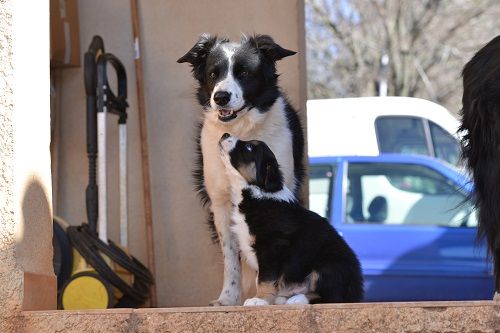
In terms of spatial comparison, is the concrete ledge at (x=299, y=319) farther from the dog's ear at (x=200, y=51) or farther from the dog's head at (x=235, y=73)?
the dog's ear at (x=200, y=51)

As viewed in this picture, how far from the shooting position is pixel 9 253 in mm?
4352

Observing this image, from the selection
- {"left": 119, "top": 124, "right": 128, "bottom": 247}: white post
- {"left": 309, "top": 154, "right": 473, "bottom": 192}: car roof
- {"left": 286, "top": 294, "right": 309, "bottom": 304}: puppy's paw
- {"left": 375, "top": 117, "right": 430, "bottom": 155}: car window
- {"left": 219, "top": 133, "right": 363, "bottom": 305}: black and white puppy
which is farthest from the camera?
{"left": 375, "top": 117, "right": 430, "bottom": 155}: car window

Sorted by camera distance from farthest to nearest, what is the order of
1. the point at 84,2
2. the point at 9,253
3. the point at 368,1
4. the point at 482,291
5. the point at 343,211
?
the point at 368,1
the point at 343,211
the point at 482,291
the point at 84,2
the point at 9,253

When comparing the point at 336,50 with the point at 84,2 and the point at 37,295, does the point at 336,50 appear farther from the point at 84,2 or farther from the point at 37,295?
the point at 37,295

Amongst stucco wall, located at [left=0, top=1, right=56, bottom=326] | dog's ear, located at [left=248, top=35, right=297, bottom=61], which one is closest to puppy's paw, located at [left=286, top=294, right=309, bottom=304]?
stucco wall, located at [left=0, top=1, right=56, bottom=326]

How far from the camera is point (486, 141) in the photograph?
14.9ft

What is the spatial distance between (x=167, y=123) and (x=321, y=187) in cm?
474

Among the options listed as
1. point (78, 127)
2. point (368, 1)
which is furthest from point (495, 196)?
point (368, 1)

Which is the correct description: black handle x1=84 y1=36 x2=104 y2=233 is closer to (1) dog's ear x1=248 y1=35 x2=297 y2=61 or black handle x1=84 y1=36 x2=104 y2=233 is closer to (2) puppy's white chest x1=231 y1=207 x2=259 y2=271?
(1) dog's ear x1=248 y1=35 x2=297 y2=61

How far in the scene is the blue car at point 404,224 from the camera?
10.3 meters

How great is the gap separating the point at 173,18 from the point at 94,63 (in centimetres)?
72

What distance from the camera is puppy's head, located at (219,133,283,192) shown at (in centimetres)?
526

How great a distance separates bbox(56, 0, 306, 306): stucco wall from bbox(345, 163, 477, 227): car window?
4.59m

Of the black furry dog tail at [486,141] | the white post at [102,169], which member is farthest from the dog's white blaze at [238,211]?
the white post at [102,169]
